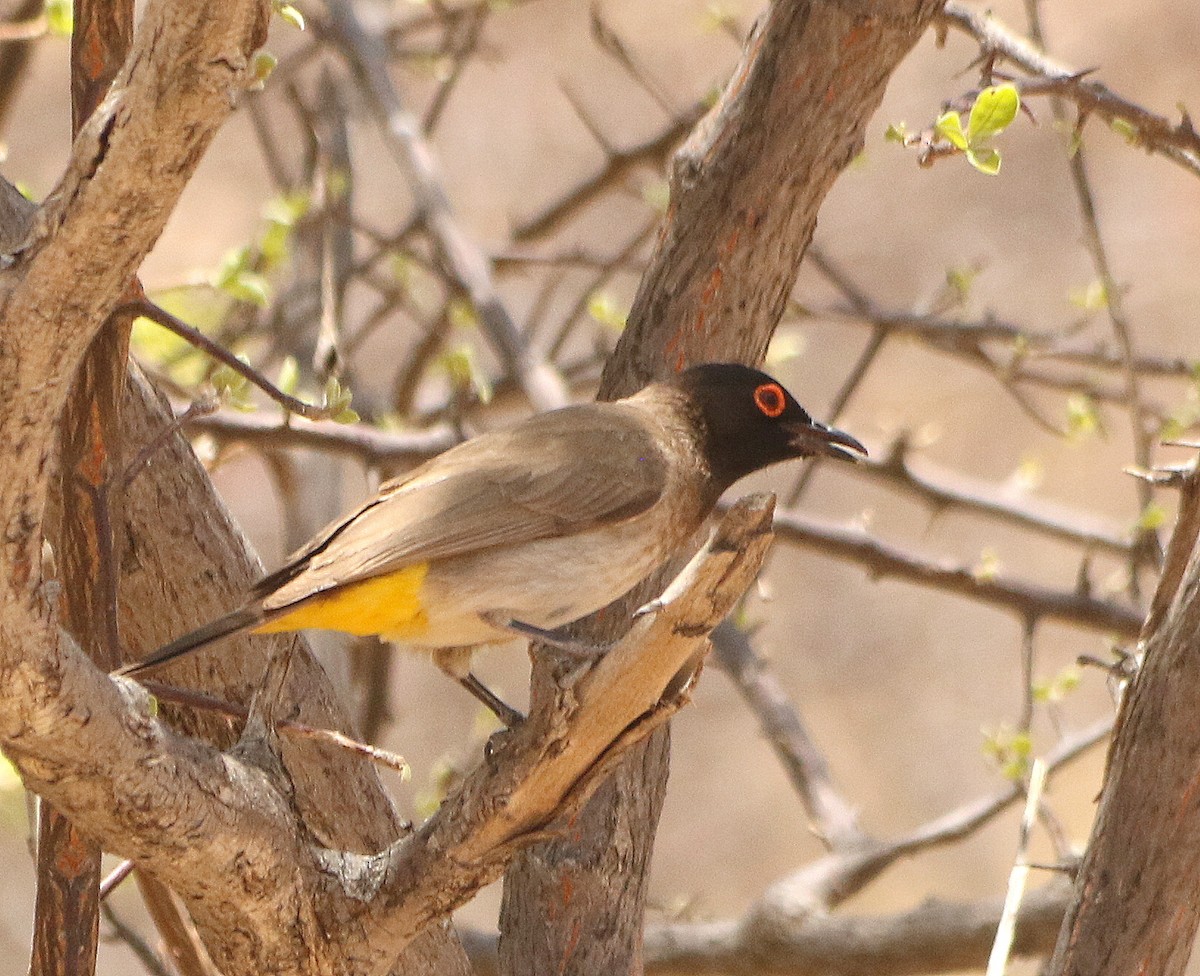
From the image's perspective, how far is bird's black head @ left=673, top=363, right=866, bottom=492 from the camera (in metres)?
3.76

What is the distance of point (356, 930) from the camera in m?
2.71

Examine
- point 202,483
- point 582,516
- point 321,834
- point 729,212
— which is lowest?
point 321,834

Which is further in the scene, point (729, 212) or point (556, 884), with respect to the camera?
point (729, 212)

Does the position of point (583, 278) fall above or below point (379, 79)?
above

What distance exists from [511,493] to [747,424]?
0.68 meters

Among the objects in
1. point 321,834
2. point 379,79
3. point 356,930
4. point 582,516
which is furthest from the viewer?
point 379,79

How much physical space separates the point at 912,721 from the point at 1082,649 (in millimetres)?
1167

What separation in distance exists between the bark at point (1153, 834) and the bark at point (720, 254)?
921mm

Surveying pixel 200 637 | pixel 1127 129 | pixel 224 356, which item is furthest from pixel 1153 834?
pixel 224 356

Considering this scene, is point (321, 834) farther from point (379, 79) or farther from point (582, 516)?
point (379, 79)

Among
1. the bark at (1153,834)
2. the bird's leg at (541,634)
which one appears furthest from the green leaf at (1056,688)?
the bark at (1153,834)

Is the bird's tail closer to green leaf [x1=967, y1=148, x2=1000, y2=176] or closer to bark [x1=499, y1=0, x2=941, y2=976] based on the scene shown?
bark [x1=499, y1=0, x2=941, y2=976]

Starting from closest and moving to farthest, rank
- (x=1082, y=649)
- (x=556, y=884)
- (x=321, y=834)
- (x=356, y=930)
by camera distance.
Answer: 1. (x=356, y=930)
2. (x=321, y=834)
3. (x=556, y=884)
4. (x=1082, y=649)

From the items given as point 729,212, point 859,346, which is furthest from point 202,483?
point 859,346
